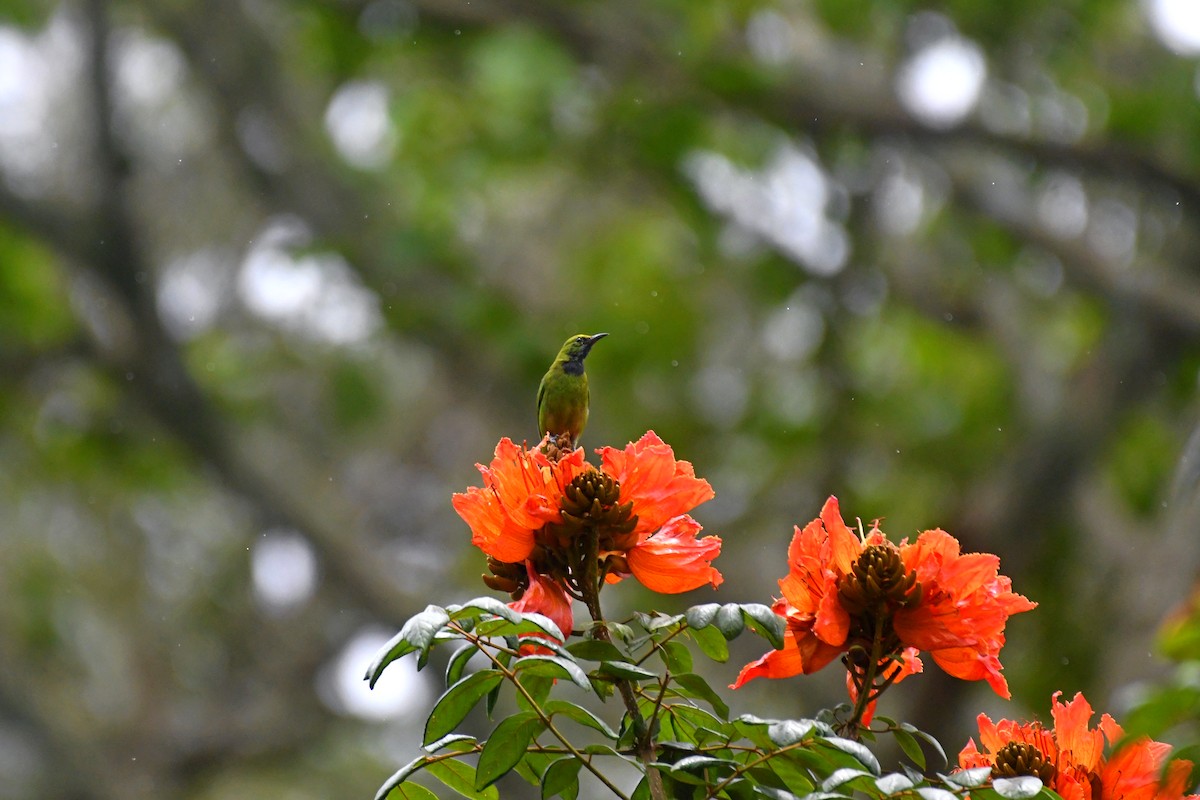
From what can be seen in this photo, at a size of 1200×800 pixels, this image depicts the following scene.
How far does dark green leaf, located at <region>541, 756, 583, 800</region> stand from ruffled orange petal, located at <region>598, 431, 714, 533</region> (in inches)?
8.7

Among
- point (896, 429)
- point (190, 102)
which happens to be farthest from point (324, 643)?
point (896, 429)

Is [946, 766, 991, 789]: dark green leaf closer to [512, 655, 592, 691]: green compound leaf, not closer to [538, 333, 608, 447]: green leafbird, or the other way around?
[512, 655, 592, 691]: green compound leaf

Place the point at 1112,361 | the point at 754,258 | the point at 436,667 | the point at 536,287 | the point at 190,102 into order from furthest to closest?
the point at 190,102 → the point at 536,287 → the point at 754,258 → the point at 1112,361 → the point at 436,667

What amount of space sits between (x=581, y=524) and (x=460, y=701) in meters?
0.18

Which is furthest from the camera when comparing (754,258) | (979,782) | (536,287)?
(536,287)

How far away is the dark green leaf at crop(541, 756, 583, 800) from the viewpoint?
114 centimetres

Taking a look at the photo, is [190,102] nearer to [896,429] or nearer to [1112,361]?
[896,429]

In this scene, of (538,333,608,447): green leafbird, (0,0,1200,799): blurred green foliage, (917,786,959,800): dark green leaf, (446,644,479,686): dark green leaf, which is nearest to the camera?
(917,786,959,800): dark green leaf

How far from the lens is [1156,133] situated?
20.8 feet

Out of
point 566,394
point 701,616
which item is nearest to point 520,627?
point 701,616

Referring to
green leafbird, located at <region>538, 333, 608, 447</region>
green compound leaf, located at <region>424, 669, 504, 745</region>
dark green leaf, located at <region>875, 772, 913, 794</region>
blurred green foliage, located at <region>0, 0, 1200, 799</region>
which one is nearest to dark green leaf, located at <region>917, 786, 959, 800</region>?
dark green leaf, located at <region>875, 772, 913, 794</region>

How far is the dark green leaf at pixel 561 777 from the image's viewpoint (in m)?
1.14

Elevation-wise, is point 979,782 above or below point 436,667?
below

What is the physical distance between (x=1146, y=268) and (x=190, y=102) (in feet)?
19.7
